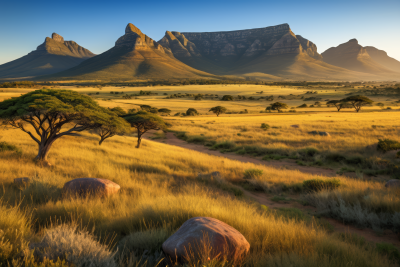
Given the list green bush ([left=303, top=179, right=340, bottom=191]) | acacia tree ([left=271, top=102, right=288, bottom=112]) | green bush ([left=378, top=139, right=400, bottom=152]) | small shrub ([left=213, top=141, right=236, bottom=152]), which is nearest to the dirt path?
small shrub ([left=213, top=141, right=236, bottom=152])

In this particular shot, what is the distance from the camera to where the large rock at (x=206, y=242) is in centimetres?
324

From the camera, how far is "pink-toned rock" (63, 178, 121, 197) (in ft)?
21.7

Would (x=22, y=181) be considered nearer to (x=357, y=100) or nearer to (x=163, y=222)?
(x=163, y=222)

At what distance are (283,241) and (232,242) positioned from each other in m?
1.12

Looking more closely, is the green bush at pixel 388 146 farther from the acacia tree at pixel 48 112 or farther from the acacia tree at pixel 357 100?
the acacia tree at pixel 357 100

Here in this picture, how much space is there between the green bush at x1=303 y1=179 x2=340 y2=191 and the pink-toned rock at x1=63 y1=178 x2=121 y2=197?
7818 mm

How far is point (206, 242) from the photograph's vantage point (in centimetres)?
329

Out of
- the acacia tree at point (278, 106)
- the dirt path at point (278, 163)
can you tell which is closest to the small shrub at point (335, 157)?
the dirt path at point (278, 163)

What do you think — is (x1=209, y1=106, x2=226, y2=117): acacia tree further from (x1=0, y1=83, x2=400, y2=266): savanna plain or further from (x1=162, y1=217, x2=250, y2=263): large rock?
(x1=162, y1=217, x2=250, y2=263): large rock

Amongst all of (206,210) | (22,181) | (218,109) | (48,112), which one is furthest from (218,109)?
(206,210)

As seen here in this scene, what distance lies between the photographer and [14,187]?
6988 millimetres

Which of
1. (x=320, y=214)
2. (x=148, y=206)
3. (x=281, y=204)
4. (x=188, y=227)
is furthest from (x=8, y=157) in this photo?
(x=320, y=214)

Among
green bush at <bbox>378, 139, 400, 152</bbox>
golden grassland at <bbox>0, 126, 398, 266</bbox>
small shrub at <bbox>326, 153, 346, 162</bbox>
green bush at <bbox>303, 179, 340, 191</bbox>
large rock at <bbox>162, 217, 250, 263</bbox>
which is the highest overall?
large rock at <bbox>162, 217, 250, 263</bbox>

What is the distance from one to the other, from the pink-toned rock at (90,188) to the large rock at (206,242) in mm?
4068
